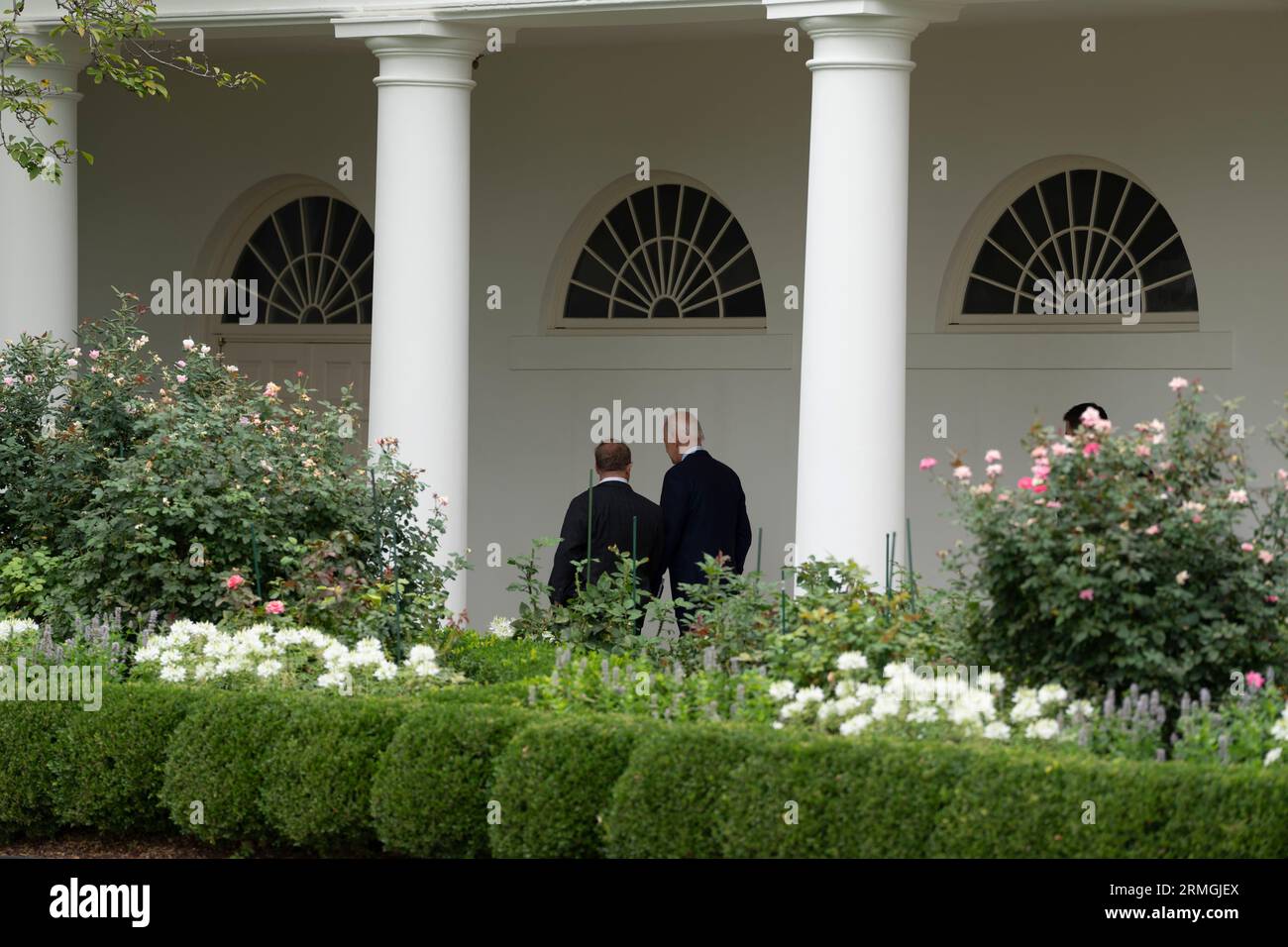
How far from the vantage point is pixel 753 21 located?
10.9 metres

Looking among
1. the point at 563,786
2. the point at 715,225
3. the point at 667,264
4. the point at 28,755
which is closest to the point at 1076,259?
the point at 715,225

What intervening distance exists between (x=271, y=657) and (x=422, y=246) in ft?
11.4

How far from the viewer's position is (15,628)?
26.3 feet

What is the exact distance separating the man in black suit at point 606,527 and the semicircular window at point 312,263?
5041 mm

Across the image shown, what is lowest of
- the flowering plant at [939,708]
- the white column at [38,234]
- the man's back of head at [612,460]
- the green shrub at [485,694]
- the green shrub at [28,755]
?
the green shrub at [28,755]

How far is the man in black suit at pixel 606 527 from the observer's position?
9.47m

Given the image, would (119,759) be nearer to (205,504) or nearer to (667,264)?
Answer: (205,504)

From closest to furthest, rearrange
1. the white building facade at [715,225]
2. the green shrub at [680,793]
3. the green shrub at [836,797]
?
the green shrub at [836,797], the green shrub at [680,793], the white building facade at [715,225]

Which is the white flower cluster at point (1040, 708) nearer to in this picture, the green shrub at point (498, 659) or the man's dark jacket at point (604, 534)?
the green shrub at point (498, 659)

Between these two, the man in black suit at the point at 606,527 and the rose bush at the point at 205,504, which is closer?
the rose bush at the point at 205,504

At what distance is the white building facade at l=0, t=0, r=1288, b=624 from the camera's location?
368 inches

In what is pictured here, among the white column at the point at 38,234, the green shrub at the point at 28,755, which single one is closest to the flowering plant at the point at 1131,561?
the green shrub at the point at 28,755
